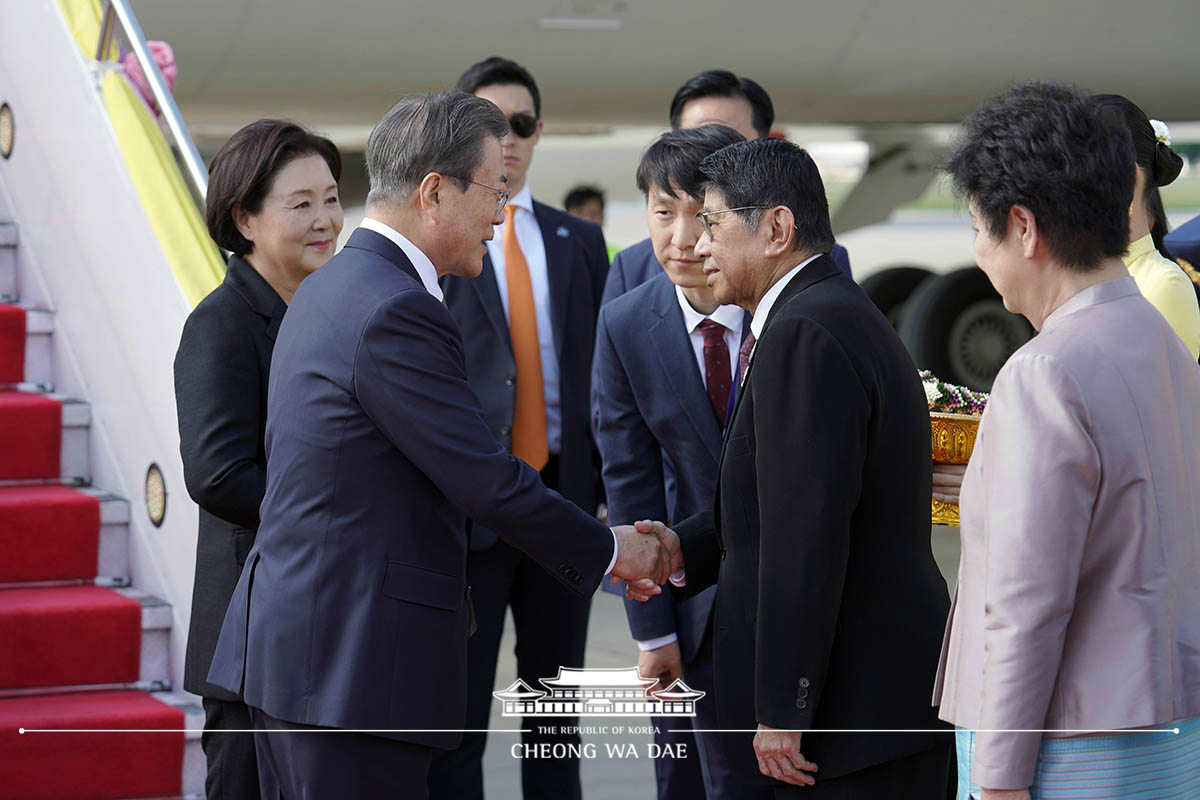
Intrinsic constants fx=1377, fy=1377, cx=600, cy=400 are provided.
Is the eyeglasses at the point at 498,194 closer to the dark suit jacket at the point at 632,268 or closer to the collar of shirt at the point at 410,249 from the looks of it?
the collar of shirt at the point at 410,249

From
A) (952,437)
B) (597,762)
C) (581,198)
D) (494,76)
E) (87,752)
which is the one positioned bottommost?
(597,762)

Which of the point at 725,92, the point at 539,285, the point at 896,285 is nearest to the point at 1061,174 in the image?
the point at 539,285

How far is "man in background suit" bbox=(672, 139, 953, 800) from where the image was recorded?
6.01ft

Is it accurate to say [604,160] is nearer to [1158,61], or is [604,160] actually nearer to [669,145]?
[1158,61]

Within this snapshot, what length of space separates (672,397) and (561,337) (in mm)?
697

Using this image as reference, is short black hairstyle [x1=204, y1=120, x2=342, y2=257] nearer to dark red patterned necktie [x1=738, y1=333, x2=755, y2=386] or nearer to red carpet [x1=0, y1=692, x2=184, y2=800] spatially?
dark red patterned necktie [x1=738, y1=333, x2=755, y2=386]

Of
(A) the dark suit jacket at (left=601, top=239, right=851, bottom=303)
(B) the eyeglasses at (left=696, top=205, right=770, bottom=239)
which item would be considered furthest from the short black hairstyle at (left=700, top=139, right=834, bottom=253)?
(A) the dark suit jacket at (left=601, top=239, right=851, bottom=303)

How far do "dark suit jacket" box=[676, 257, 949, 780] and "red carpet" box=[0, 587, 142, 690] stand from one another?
169cm

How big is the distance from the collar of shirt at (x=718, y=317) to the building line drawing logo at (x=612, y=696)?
25.5 inches

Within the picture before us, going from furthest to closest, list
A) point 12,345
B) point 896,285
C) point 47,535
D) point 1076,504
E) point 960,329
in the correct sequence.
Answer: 1. point 896,285
2. point 960,329
3. point 12,345
4. point 47,535
5. point 1076,504

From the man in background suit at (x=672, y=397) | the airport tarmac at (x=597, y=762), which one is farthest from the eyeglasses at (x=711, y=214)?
the airport tarmac at (x=597, y=762)

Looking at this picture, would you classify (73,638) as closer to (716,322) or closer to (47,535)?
(47,535)

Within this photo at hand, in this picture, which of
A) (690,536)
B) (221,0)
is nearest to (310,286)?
(690,536)

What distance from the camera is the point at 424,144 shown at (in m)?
1.97
